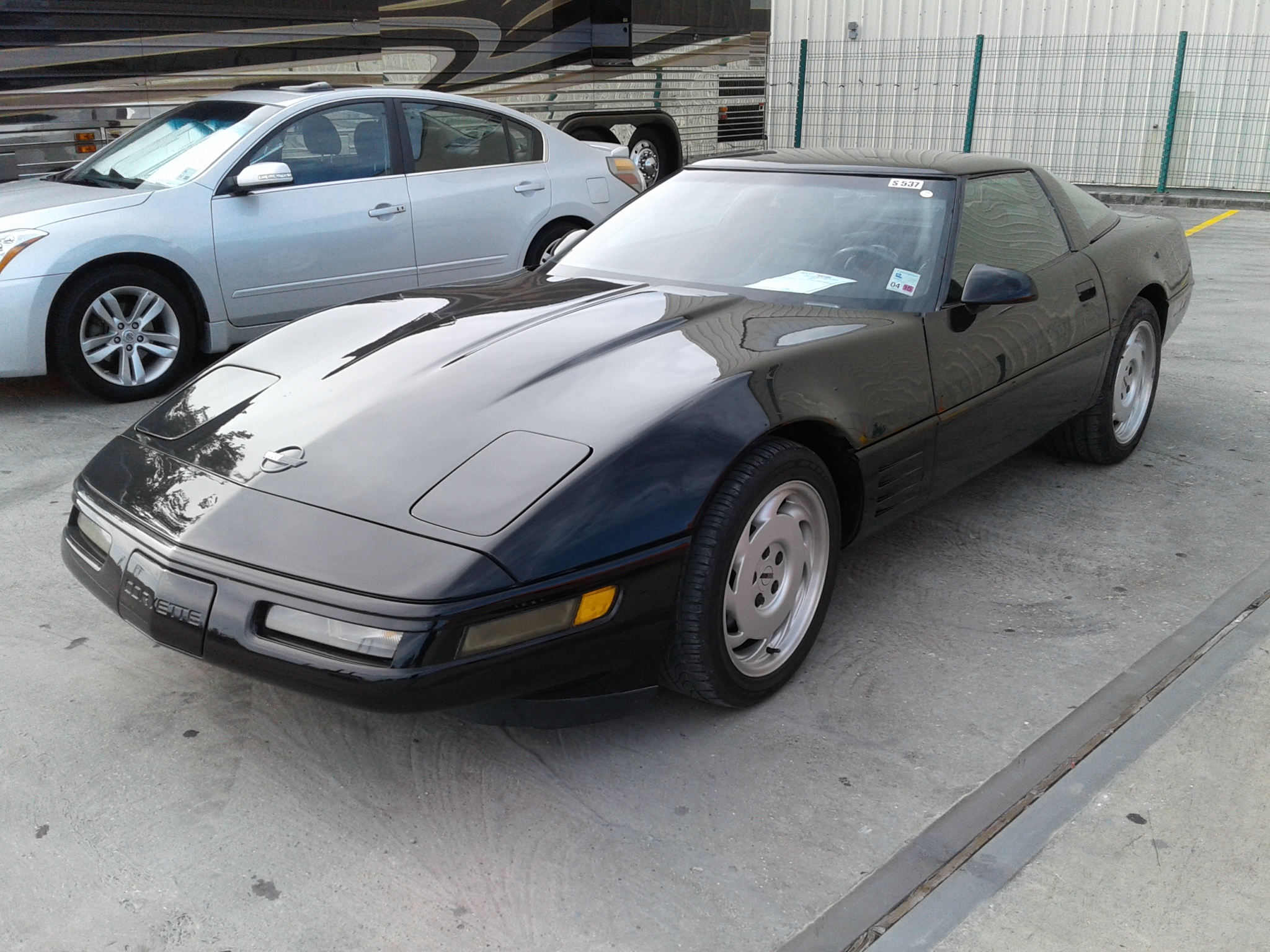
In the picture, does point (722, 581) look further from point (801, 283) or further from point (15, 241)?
point (15, 241)

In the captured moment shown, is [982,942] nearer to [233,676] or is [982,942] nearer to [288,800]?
[288,800]

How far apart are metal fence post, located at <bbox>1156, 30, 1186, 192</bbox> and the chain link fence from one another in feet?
0.09

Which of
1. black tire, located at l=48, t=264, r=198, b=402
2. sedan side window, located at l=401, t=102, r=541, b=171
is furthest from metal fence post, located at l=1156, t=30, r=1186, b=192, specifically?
black tire, located at l=48, t=264, r=198, b=402

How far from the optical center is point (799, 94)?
55.0ft

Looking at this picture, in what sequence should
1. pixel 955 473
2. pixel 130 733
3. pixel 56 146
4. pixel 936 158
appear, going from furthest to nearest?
pixel 56 146 → pixel 936 158 → pixel 955 473 → pixel 130 733

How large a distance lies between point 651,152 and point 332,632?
1029cm

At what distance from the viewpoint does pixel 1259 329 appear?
7.02 m

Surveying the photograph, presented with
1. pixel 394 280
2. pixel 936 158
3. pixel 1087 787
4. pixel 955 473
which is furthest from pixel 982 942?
pixel 394 280

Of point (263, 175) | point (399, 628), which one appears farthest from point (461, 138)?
point (399, 628)

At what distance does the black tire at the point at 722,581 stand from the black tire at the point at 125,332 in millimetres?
3760

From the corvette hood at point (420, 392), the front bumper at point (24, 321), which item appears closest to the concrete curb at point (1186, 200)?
the front bumper at point (24, 321)

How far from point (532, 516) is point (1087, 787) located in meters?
1.37

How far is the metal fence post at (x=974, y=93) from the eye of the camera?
1502 centimetres

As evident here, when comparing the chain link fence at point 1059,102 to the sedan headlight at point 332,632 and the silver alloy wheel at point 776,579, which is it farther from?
the sedan headlight at point 332,632
